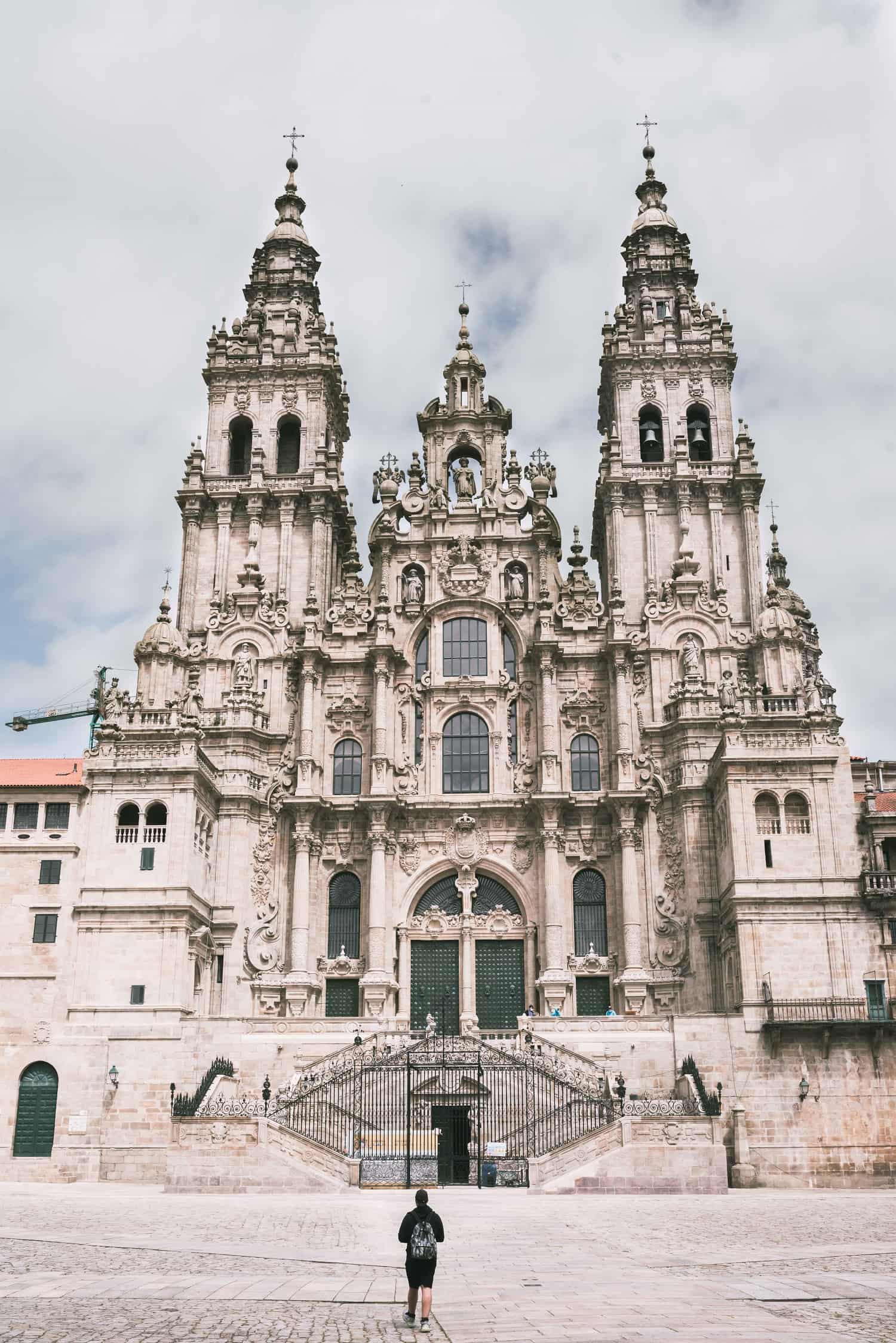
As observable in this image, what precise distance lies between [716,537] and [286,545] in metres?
18.7

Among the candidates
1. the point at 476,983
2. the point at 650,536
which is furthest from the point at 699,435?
the point at 476,983

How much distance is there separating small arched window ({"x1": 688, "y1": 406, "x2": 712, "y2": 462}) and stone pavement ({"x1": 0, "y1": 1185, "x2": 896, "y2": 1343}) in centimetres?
3641

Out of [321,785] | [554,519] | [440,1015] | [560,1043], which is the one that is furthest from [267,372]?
[560,1043]

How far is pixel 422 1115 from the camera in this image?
37.5 meters

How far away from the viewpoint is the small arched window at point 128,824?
1842 inches

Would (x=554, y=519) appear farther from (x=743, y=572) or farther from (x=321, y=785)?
(x=321, y=785)

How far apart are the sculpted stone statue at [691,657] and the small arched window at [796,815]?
7.68 meters

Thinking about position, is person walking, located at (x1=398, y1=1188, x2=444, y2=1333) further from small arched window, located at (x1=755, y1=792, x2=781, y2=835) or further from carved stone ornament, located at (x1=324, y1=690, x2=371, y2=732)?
carved stone ornament, located at (x1=324, y1=690, x2=371, y2=732)

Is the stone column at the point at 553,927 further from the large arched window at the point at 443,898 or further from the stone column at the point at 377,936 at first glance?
the stone column at the point at 377,936

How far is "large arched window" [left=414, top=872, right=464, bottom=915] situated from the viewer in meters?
52.8

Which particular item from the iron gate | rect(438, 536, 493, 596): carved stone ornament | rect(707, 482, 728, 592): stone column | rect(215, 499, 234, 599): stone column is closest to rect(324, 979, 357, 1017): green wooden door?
the iron gate

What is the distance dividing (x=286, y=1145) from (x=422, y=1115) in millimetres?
4620

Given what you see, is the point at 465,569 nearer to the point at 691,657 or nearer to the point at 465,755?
the point at 465,755

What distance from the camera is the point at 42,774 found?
1891 inches
